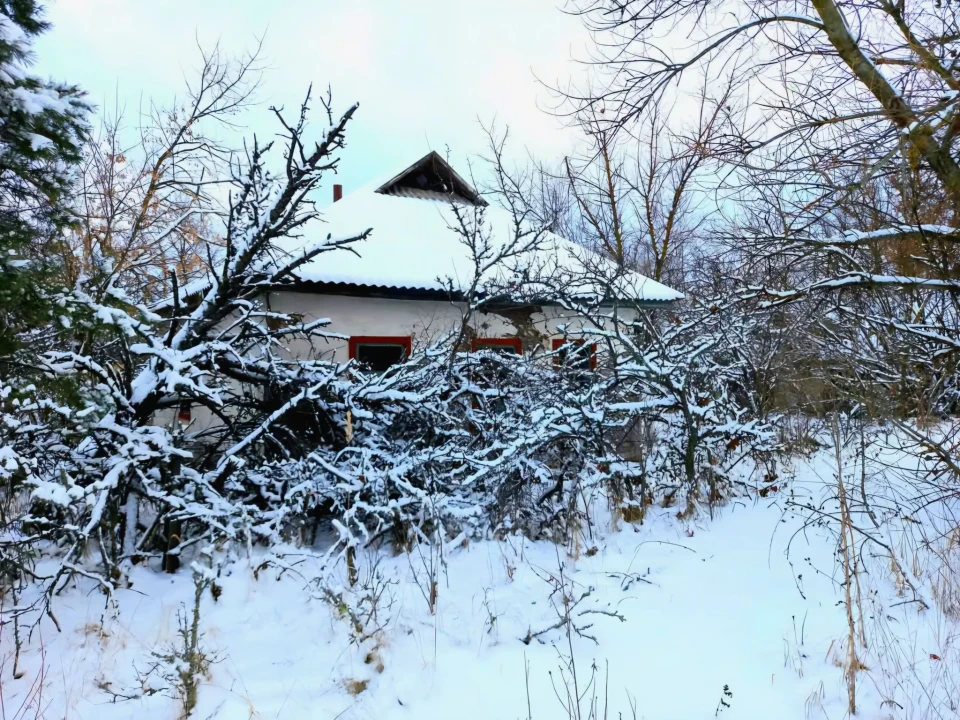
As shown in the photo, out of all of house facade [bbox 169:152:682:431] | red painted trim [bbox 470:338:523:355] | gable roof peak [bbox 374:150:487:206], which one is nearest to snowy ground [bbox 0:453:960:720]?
house facade [bbox 169:152:682:431]

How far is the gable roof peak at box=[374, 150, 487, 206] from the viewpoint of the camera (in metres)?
11.4

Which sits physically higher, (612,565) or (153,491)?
(153,491)

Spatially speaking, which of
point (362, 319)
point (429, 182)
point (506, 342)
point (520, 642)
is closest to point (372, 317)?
point (362, 319)

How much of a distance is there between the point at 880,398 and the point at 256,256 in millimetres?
5334

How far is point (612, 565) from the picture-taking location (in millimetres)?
4773

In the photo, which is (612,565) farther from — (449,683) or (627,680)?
(449,683)

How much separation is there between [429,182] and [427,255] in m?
3.52

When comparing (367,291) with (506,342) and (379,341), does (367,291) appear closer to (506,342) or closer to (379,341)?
(379,341)

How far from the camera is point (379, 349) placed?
8.75 meters

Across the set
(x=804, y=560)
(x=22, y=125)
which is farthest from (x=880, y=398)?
(x=22, y=125)

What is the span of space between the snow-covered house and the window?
0.01 meters

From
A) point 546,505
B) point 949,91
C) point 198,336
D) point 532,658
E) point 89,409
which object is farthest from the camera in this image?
point 546,505

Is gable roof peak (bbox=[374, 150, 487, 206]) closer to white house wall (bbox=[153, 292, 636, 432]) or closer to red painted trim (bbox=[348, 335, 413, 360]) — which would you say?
white house wall (bbox=[153, 292, 636, 432])

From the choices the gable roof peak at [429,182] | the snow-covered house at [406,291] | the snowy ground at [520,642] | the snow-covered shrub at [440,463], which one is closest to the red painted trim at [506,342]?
the snow-covered house at [406,291]
